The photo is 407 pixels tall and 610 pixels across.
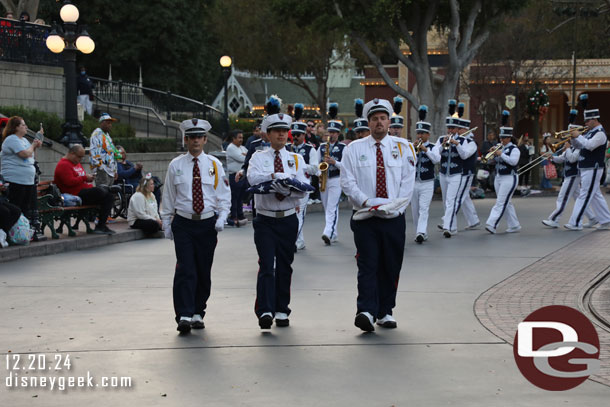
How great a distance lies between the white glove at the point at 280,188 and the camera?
890cm

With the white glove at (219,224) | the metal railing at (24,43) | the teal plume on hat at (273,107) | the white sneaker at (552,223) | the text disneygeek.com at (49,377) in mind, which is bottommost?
the text disneygeek.com at (49,377)

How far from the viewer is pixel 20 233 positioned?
46.0 feet

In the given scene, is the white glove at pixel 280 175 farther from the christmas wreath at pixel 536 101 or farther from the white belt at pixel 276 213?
the christmas wreath at pixel 536 101

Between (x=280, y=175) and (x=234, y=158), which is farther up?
→ (x=234, y=158)

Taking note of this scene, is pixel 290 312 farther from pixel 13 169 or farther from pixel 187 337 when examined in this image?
pixel 13 169

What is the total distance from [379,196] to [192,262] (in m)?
1.78

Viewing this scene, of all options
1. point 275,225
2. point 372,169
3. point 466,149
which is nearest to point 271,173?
point 275,225

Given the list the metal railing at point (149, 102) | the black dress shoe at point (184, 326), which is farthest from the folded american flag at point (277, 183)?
the metal railing at point (149, 102)

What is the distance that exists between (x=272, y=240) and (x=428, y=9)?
2308 cm

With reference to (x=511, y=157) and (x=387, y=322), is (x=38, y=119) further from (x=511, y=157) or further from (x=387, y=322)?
(x=387, y=322)

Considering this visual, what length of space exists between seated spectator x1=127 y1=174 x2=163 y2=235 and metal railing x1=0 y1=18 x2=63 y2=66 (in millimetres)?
10578

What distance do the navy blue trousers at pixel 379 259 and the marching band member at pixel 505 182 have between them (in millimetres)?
8980

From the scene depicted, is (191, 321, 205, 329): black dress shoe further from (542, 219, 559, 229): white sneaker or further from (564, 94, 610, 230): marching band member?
(542, 219, 559, 229): white sneaker

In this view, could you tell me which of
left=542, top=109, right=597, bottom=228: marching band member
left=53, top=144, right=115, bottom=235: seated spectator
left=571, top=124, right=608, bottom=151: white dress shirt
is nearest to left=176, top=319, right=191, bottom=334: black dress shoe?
left=53, top=144, right=115, bottom=235: seated spectator
